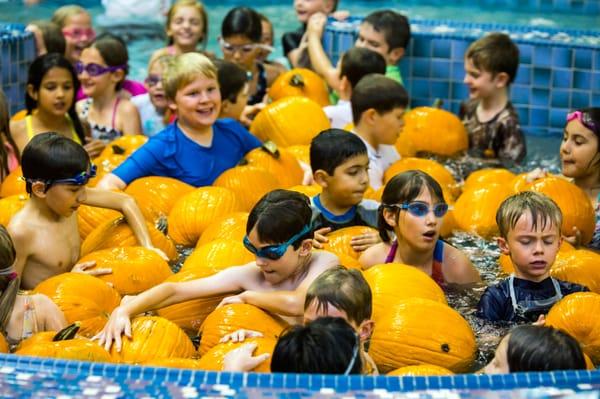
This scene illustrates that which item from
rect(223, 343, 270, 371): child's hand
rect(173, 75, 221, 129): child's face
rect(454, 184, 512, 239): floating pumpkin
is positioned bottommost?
rect(454, 184, 512, 239): floating pumpkin

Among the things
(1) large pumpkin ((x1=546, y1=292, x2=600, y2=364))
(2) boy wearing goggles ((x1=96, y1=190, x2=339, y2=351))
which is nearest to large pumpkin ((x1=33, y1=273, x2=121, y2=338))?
(2) boy wearing goggles ((x1=96, y1=190, x2=339, y2=351))

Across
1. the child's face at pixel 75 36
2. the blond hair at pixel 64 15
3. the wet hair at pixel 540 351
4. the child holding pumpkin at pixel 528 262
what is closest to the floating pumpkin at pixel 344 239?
the child holding pumpkin at pixel 528 262

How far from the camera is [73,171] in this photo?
17.9 feet

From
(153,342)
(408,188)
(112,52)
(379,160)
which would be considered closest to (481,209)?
(379,160)

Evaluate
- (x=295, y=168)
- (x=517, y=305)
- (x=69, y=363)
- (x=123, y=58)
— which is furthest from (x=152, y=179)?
(x=69, y=363)

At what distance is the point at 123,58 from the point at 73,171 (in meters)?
3.00

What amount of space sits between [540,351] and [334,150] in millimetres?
2384

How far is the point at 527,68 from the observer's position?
9.29 m

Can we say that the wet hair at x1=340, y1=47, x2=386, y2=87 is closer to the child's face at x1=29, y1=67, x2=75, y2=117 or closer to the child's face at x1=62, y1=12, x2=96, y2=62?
the child's face at x1=29, y1=67, x2=75, y2=117

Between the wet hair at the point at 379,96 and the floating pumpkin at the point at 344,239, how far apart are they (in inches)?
57.0

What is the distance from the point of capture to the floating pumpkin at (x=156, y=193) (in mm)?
6523

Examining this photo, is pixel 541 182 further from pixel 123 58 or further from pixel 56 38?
pixel 56 38

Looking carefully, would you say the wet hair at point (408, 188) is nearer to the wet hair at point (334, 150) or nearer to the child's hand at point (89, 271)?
the wet hair at point (334, 150)

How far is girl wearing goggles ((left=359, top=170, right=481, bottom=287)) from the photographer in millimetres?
5410
